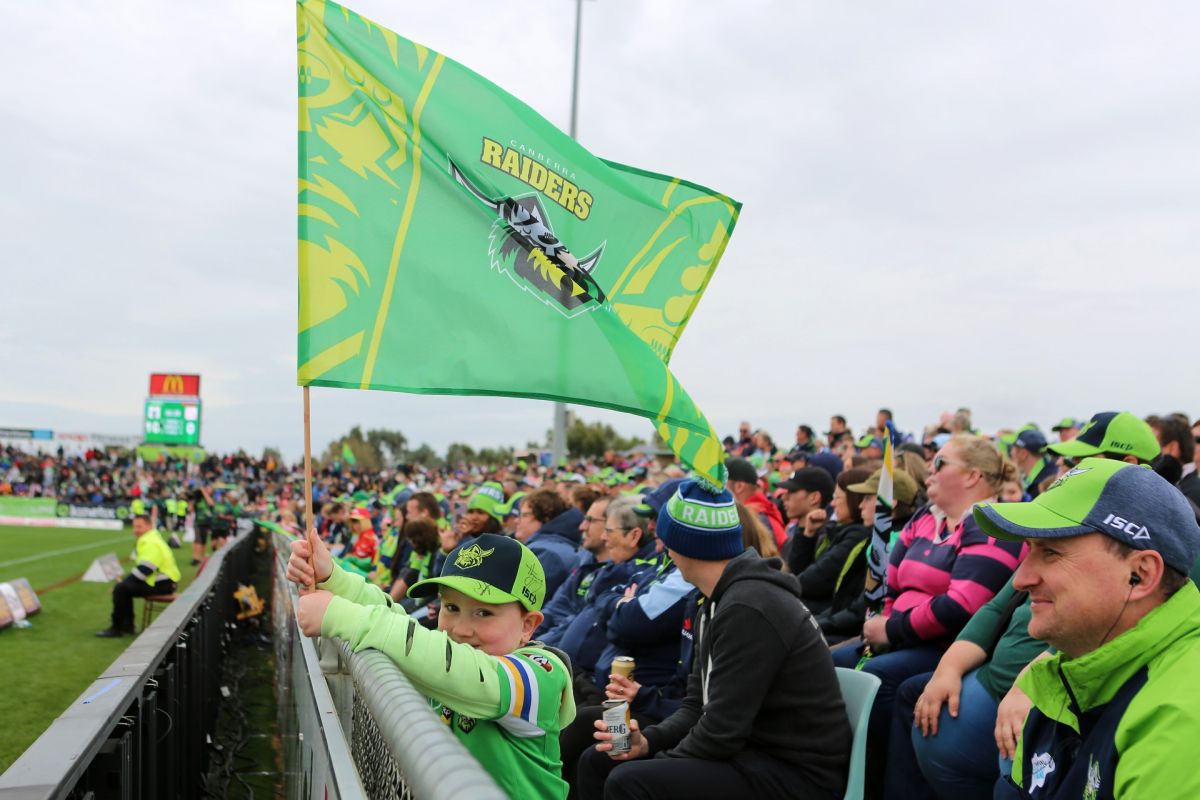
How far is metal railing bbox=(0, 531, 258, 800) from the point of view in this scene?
2.56m

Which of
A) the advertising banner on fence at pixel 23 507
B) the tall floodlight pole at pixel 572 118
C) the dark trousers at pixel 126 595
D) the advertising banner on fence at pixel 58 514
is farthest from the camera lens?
the advertising banner on fence at pixel 23 507

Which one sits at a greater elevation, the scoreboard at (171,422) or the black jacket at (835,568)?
the scoreboard at (171,422)

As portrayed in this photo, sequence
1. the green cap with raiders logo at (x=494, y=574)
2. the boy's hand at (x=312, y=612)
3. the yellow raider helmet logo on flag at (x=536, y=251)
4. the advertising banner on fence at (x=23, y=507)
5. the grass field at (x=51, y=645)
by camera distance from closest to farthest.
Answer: the boy's hand at (x=312, y=612) → the green cap with raiders logo at (x=494, y=574) → the yellow raider helmet logo on flag at (x=536, y=251) → the grass field at (x=51, y=645) → the advertising banner on fence at (x=23, y=507)

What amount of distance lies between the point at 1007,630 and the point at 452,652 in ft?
7.73

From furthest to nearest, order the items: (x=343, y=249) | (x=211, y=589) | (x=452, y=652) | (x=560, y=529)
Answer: (x=211, y=589)
(x=560, y=529)
(x=343, y=249)
(x=452, y=652)

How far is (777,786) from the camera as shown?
3406mm

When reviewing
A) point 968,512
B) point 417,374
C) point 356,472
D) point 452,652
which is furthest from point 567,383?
point 356,472

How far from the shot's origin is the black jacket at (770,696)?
3.40 m

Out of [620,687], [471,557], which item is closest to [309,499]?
[471,557]

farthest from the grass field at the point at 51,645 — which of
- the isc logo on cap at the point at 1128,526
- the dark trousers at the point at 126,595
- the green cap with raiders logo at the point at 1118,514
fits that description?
the isc logo on cap at the point at 1128,526

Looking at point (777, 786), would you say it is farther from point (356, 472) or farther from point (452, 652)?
point (356, 472)

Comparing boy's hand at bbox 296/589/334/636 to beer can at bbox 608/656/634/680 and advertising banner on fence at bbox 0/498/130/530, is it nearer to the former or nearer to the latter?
beer can at bbox 608/656/634/680

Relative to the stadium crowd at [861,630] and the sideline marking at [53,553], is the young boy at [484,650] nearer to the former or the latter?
the stadium crowd at [861,630]

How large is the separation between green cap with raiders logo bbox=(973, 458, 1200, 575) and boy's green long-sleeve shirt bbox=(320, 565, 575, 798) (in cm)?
145
